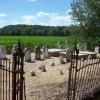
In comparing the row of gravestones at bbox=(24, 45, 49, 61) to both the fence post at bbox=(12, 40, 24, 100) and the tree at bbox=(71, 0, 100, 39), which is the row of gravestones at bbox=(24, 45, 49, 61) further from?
the fence post at bbox=(12, 40, 24, 100)

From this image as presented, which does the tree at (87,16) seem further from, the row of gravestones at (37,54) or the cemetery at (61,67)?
the row of gravestones at (37,54)

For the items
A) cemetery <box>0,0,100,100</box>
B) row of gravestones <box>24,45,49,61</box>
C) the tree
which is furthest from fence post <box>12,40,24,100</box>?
the tree

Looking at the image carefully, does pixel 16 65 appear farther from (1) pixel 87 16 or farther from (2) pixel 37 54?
(1) pixel 87 16

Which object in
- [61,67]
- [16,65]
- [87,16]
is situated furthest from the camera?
[87,16]

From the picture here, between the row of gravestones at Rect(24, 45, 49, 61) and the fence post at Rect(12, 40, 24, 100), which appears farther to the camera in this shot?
the row of gravestones at Rect(24, 45, 49, 61)

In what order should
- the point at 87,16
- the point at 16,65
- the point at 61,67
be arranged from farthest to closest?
the point at 87,16 → the point at 61,67 → the point at 16,65

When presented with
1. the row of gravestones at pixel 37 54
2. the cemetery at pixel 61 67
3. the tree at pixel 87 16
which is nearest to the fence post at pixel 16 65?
the cemetery at pixel 61 67

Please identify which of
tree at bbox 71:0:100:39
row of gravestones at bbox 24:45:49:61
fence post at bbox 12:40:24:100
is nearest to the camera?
fence post at bbox 12:40:24:100

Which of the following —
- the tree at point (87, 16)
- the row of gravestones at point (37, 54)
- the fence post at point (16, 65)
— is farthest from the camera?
the tree at point (87, 16)

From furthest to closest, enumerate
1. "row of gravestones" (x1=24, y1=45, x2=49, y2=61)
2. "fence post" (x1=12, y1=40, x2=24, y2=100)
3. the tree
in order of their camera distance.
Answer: the tree < "row of gravestones" (x1=24, y1=45, x2=49, y2=61) < "fence post" (x1=12, y1=40, x2=24, y2=100)

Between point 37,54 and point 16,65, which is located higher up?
point 16,65

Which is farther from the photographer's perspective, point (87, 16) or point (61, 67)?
point (87, 16)

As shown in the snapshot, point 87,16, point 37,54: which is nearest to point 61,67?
point 37,54

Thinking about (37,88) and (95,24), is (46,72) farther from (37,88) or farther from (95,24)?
(95,24)
